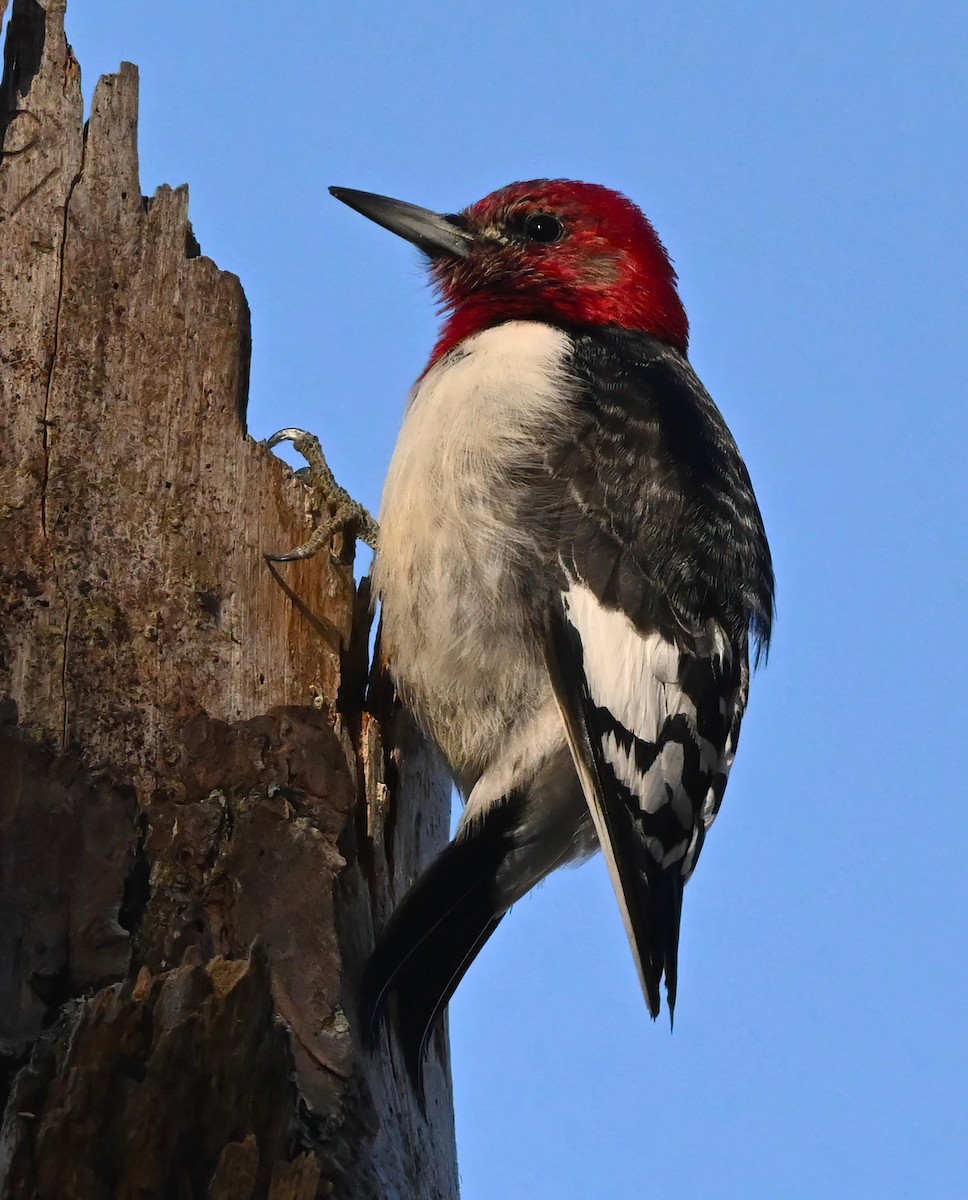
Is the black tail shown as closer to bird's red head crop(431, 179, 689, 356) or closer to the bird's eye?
bird's red head crop(431, 179, 689, 356)

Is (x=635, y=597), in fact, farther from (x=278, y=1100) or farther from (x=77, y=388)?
(x=278, y=1100)

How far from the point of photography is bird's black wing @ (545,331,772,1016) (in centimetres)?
322

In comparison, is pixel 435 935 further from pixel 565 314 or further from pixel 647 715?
pixel 565 314

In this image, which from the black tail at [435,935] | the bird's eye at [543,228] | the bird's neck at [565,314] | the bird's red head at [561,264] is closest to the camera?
the black tail at [435,935]

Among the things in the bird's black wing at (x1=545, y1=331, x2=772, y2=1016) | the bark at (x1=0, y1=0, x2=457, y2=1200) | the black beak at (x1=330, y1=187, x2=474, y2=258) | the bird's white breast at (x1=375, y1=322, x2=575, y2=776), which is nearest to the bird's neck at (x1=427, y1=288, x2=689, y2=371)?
the black beak at (x1=330, y1=187, x2=474, y2=258)

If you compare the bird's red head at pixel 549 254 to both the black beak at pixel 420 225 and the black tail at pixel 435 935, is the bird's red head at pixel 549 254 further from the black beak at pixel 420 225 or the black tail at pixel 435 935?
the black tail at pixel 435 935

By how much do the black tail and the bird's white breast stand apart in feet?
0.85

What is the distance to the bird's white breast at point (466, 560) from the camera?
347cm

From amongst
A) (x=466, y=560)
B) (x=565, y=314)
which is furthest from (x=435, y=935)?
(x=565, y=314)

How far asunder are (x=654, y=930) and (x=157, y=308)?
1.69m

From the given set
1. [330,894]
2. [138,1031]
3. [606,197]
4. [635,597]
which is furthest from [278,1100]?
[606,197]

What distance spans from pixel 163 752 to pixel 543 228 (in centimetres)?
223

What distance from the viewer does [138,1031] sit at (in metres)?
2.21

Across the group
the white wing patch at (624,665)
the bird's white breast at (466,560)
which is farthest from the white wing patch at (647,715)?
the bird's white breast at (466,560)
